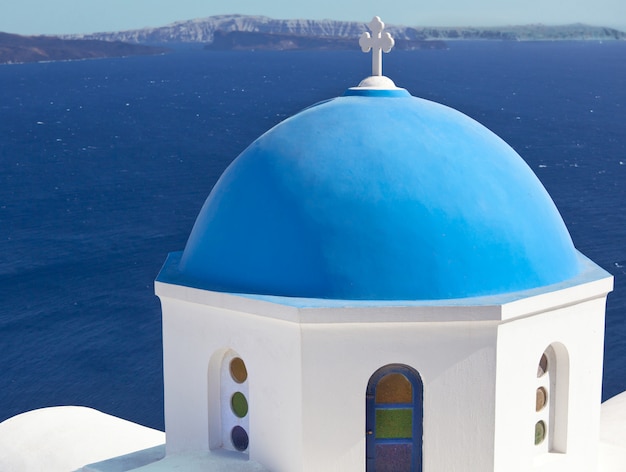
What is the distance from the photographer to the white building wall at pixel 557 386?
10.0 meters

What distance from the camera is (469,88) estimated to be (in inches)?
5064

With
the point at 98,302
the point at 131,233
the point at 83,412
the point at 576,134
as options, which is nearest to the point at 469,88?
the point at 576,134

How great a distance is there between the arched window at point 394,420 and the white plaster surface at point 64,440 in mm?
4703

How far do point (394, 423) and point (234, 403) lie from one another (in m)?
1.70

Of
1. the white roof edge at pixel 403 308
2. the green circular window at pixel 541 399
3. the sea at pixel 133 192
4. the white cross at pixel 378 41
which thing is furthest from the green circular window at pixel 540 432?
the sea at pixel 133 192

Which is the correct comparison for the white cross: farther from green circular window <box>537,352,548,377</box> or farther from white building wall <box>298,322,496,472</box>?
green circular window <box>537,352,548,377</box>

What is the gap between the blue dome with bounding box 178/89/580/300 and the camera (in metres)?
9.96

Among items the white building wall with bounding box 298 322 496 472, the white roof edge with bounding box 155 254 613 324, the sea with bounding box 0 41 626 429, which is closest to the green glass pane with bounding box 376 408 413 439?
the white building wall with bounding box 298 322 496 472

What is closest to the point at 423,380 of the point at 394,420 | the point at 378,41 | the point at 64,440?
the point at 394,420

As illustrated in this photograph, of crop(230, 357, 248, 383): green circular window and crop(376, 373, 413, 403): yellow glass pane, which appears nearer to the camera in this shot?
crop(376, 373, 413, 403): yellow glass pane

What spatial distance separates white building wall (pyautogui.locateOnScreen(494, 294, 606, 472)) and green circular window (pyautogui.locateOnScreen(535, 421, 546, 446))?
77mm

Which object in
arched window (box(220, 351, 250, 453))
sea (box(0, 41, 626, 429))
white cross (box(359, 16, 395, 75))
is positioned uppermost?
white cross (box(359, 16, 395, 75))

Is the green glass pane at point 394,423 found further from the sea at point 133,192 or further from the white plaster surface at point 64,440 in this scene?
the sea at point 133,192

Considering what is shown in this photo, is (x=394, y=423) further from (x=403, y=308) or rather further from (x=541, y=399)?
(x=541, y=399)
